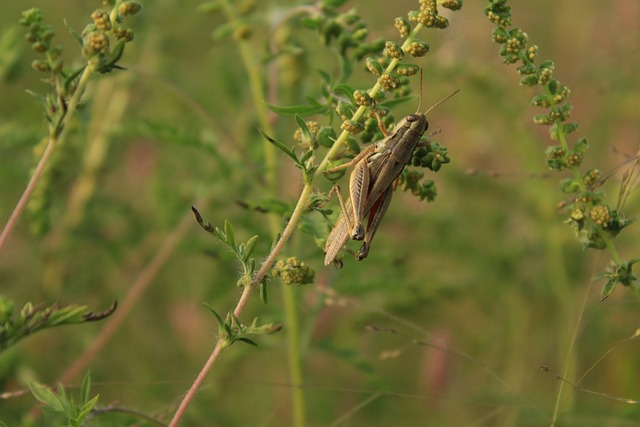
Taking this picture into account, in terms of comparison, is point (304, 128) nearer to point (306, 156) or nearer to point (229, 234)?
point (306, 156)

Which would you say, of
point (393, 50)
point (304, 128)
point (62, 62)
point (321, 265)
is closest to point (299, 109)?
point (304, 128)

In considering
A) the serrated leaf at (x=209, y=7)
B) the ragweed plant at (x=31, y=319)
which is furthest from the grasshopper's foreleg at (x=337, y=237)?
the serrated leaf at (x=209, y=7)

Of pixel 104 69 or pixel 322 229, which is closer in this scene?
pixel 104 69

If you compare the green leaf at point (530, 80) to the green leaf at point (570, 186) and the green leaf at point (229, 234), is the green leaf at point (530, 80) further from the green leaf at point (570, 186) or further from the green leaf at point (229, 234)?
the green leaf at point (229, 234)

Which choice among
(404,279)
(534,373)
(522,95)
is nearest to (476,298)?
(534,373)

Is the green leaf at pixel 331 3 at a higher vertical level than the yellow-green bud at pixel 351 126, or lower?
lower

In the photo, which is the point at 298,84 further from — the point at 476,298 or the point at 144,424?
the point at 144,424

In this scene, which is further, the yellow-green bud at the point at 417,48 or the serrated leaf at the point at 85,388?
the serrated leaf at the point at 85,388
